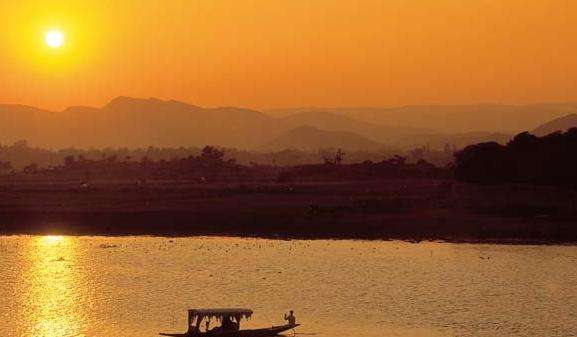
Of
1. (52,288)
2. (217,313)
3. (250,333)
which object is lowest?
(250,333)

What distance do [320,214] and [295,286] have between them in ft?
130

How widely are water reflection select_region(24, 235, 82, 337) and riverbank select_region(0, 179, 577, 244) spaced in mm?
11073

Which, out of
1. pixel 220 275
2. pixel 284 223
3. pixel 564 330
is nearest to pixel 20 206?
pixel 284 223

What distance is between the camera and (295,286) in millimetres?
66500

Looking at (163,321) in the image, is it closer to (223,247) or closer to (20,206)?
(223,247)

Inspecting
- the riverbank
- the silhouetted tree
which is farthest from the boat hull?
the silhouetted tree

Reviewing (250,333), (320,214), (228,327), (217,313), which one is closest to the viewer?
(250,333)

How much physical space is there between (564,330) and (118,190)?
98.0 metres

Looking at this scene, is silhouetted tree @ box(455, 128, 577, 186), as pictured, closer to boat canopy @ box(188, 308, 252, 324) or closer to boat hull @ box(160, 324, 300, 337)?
boat hull @ box(160, 324, 300, 337)

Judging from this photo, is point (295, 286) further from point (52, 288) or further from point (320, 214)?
point (320, 214)

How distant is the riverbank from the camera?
97375mm

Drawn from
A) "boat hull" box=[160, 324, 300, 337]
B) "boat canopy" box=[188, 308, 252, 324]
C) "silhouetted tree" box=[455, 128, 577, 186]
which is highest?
"silhouetted tree" box=[455, 128, 577, 186]

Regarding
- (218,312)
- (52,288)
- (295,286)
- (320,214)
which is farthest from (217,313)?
(320,214)

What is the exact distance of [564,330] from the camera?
171ft
